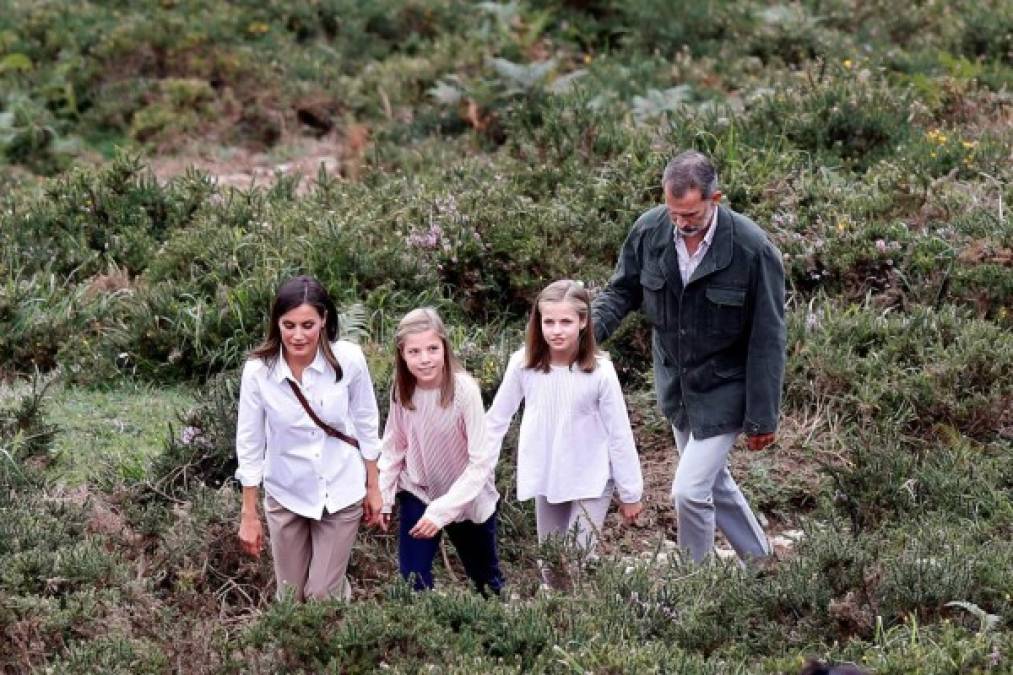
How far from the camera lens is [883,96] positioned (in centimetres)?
1220

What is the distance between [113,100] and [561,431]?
10.1 m

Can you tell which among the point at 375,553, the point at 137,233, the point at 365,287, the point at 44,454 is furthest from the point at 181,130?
the point at 375,553

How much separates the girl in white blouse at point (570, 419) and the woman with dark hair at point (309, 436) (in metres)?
0.54

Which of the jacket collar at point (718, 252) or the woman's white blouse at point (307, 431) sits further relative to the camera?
the jacket collar at point (718, 252)

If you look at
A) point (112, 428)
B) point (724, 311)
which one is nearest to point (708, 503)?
point (724, 311)

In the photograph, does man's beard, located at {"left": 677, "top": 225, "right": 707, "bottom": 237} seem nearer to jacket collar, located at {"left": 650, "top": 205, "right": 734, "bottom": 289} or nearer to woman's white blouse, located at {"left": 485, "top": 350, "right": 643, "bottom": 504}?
jacket collar, located at {"left": 650, "top": 205, "right": 734, "bottom": 289}

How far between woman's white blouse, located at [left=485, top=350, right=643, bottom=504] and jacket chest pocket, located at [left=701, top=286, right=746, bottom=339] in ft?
1.45

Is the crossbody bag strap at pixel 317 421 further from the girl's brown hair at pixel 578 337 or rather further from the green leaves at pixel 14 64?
the green leaves at pixel 14 64

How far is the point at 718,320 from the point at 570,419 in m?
0.71

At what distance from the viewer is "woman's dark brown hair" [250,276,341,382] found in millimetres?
6207

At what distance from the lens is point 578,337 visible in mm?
6523

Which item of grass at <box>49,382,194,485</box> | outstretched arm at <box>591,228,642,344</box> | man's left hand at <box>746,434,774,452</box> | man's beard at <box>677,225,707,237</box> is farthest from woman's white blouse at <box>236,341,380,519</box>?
grass at <box>49,382,194,485</box>

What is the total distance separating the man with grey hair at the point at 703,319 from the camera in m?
6.51

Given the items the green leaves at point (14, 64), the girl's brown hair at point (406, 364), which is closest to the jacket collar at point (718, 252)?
the girl's brown hair at point (406, 364)
